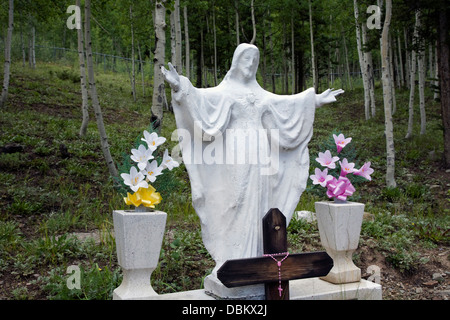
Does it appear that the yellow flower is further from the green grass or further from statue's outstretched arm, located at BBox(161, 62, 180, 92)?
statue's outstretched arm, located at BBox(161, 62, 180, 92)

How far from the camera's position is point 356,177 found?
4.96 metres

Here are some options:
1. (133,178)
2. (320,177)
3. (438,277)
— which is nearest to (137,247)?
(133,178)

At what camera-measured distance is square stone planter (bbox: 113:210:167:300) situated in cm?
350

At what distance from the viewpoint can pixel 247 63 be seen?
429 cm

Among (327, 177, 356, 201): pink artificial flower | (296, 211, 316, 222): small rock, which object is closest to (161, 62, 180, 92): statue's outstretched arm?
(327, 177, 356, 201): pink artificial flower

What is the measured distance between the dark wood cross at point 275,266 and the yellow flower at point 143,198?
2.65ft

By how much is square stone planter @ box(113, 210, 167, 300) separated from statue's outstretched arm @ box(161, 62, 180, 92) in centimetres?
107

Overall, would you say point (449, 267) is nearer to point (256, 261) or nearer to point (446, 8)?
point (256, 261)

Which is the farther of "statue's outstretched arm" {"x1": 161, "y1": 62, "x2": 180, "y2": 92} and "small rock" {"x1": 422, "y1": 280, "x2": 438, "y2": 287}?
"small rock" {"x1": 422, "y1": 280, "x2": 438, "y2": 287}

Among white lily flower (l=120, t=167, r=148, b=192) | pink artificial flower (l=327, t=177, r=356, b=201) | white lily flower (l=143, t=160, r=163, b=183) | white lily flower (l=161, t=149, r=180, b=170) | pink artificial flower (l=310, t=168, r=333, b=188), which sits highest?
white lily flower (l=161, t=149, r=180, b=170)

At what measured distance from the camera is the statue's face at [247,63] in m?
4.29

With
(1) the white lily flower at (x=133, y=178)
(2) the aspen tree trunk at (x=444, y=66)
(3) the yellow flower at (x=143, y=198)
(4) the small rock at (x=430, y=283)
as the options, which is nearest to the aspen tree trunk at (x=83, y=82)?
(1) the white lily flower at (x=133, y=178)
